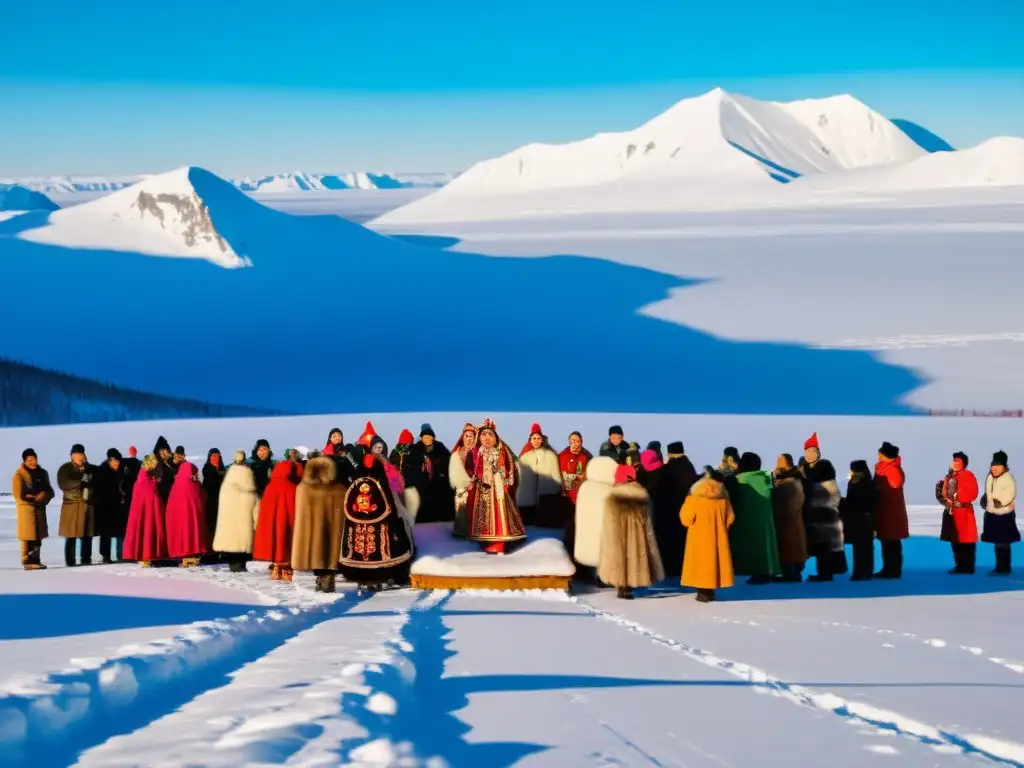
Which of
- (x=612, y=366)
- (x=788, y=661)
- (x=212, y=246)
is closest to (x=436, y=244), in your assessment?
(x=212, y=246)

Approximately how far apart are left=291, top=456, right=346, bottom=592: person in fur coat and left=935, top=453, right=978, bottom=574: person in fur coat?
199 inches

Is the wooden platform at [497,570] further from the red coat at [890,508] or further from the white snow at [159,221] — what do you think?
the white snow at [159,221]

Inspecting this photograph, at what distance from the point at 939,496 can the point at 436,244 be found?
81.2 metres

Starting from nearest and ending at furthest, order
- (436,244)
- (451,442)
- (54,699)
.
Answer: (54,699) → (451,442) → (436,244)

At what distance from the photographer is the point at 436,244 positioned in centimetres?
9225

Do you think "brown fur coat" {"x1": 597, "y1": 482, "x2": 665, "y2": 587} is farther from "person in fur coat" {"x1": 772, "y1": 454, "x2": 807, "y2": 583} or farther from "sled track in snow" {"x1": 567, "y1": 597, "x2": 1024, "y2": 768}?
"sled track in snow" {"x1": 567, "y1": 597, "x2": 1024, "y2": 768}

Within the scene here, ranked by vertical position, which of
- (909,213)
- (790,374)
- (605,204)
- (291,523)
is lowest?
(291,523)

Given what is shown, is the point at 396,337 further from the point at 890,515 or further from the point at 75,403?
the point at 890,515

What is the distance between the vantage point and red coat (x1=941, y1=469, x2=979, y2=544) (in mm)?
11867

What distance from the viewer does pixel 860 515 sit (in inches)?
465

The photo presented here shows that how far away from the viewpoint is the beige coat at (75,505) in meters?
12.5

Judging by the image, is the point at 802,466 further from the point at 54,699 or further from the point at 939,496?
the point at 54,699

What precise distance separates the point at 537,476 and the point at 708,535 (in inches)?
96.1

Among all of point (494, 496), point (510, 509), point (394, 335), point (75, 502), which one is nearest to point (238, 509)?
point (75, 502)
